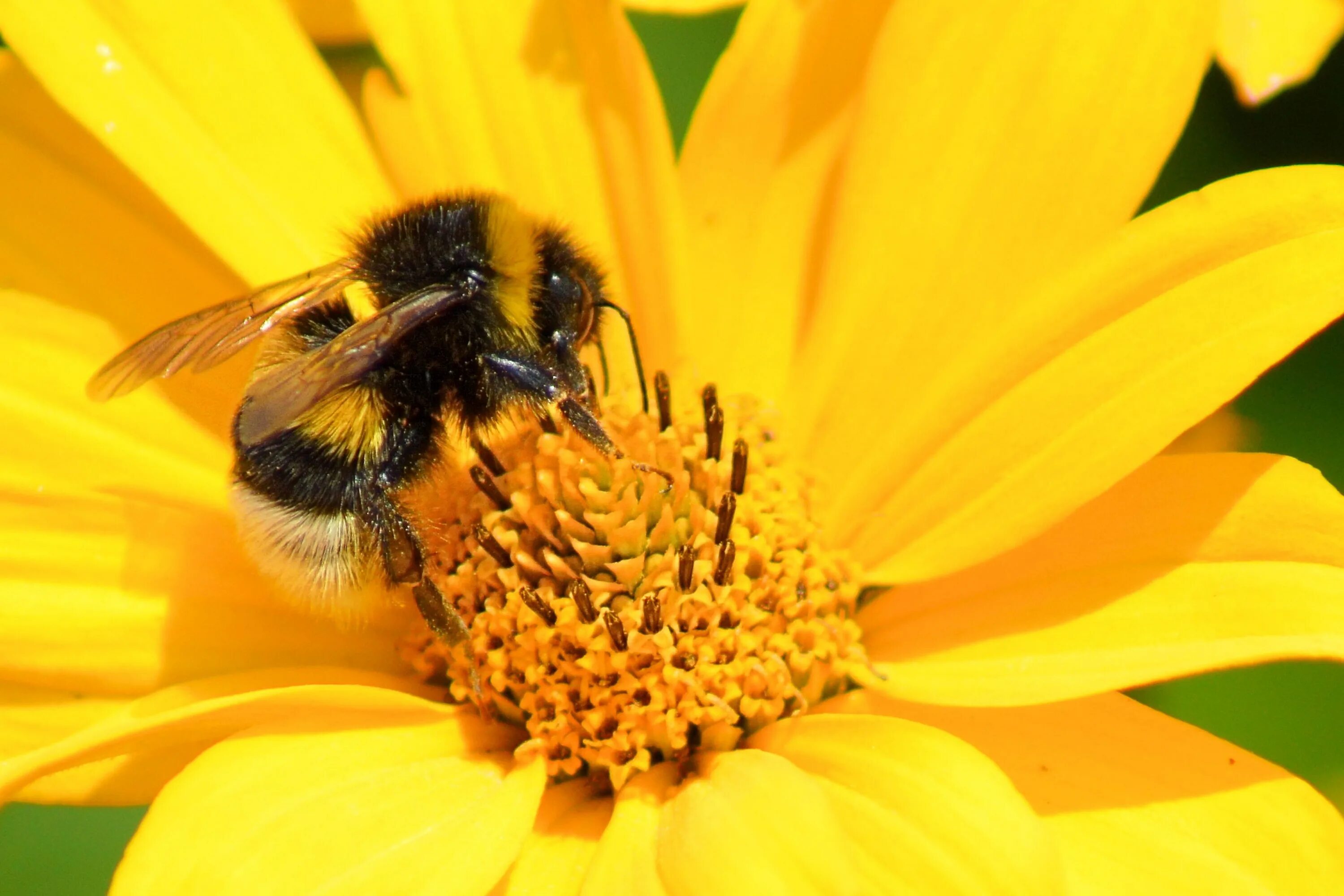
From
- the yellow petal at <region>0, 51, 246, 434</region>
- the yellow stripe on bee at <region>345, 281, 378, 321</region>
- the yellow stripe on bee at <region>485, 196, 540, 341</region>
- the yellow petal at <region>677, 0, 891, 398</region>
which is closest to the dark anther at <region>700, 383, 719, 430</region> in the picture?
the yellow petal at <region>677, 0, 891, 398</region>

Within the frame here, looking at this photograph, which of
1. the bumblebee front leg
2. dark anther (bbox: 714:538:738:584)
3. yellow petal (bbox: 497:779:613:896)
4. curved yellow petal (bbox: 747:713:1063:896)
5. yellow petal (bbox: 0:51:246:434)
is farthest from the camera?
yellow petal (bbox: 0:51:246:434)

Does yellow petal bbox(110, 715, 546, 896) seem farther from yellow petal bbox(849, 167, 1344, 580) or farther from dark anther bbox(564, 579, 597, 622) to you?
yellow petal bbox(849, 167, 1344, 580)

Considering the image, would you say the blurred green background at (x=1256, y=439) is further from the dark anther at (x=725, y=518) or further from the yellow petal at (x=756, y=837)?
the yellow petal at (x=756, y=837)

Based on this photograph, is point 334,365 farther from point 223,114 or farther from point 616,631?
point 223,114

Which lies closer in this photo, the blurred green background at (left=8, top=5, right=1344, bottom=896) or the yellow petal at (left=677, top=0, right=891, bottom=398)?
the yellow petal at (left=677, top=0, right=891, bottom=398)

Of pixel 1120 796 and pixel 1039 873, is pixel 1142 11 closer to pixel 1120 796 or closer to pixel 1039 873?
pixel 1120 796

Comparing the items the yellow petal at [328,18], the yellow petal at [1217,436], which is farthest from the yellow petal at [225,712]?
the yellow petal at [1217,436]

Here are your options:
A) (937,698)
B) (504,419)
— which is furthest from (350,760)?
(937,698)
